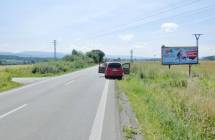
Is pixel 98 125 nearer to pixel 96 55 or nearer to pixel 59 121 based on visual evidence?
pixel 59 121

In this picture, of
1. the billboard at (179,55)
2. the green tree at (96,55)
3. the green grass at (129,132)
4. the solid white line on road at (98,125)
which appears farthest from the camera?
the green tree at (96,55)

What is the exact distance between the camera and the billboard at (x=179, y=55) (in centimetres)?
4544

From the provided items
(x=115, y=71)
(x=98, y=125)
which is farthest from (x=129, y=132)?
(x=115, y=71)

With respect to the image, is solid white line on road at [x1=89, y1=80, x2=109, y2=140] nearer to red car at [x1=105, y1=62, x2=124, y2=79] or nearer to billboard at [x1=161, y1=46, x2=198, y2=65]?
red car at [x1=105, y1=62, x2=124, y2=79]

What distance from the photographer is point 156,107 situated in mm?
13312

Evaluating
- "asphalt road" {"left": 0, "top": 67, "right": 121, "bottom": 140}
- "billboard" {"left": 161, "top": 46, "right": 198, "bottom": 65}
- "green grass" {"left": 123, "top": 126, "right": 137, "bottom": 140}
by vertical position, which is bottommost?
"asphalt road" {"left": 0, "top": 67, "right": 121, "bottom": 140}

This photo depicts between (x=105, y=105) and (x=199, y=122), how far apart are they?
501 cm

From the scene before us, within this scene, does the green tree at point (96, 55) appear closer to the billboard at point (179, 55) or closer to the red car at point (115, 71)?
the billboard at point (179, 55)

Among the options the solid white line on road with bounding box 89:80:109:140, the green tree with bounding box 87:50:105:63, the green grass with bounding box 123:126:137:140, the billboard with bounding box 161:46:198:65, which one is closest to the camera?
the green grass with bounding box 123:126:137:140

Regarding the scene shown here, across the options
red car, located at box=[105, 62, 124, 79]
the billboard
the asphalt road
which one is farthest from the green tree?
the asphalt road

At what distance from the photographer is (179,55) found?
4584 centimetres

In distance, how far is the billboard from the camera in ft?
149

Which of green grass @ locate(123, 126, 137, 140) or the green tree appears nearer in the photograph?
green grass @ locate(123, 126, 137, 140)

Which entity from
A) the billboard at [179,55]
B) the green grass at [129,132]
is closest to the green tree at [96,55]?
the billboard at [179,55]
